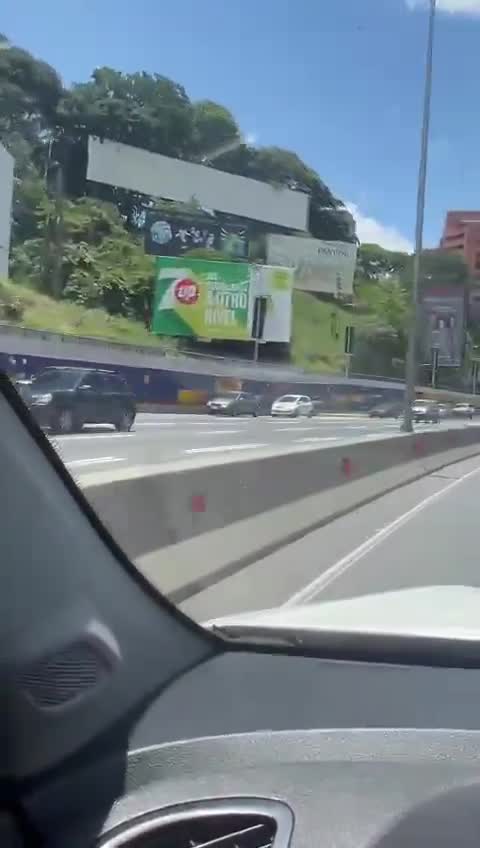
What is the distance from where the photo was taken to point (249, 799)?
→ 111 inches

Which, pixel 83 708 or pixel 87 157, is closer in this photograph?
pixel 83 708

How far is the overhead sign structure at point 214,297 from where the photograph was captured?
7172mm

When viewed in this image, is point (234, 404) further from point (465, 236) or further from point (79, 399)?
point (79, 399)

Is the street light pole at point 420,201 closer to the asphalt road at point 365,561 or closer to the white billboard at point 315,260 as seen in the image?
the white billboard at point 315,260

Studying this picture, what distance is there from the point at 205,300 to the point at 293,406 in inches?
209

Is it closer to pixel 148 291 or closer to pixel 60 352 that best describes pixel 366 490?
pixel 148 291

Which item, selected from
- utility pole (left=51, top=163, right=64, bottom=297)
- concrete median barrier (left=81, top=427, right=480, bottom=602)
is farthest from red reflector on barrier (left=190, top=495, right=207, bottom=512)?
utility pole (left=51, top=163, right=64, bottom=297)

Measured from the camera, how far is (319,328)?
31.6 feet

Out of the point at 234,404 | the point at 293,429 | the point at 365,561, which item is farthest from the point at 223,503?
the point at 293,429

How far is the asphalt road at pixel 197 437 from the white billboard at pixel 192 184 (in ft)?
4.77

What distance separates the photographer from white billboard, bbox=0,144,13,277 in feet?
14.3

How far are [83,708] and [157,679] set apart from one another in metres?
0.35

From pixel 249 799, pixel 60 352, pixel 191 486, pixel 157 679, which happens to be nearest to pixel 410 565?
pixel 191 486

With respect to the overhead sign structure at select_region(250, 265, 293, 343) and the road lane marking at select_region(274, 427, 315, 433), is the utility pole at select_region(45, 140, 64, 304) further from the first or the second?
the road lane marking at select_region(274, 427, 315, 433)
